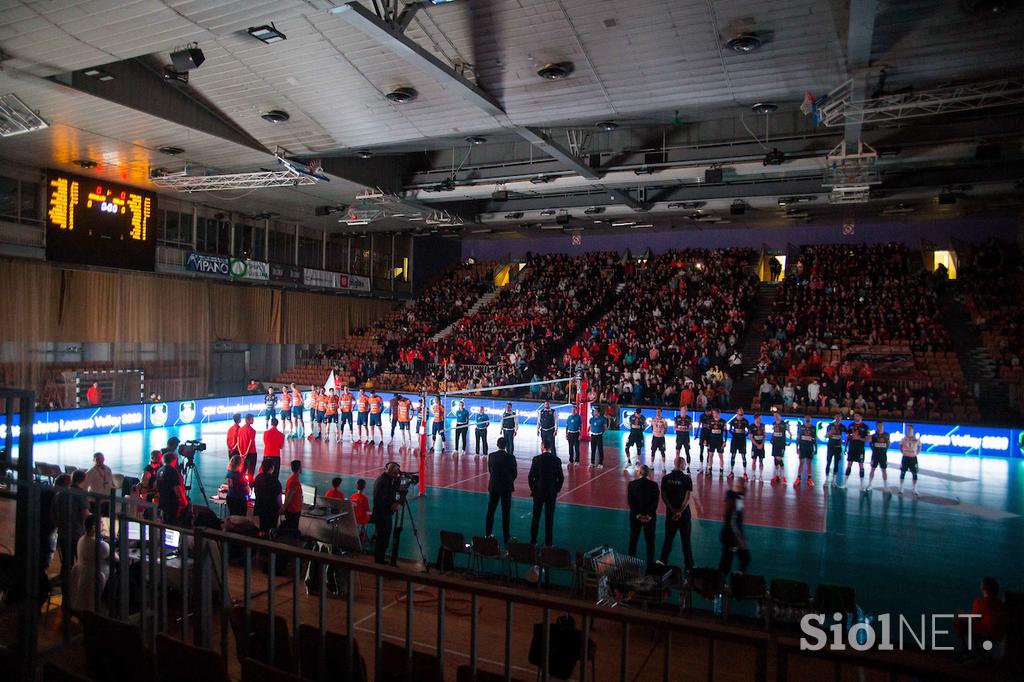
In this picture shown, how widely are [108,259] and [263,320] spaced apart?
1313 centimetres

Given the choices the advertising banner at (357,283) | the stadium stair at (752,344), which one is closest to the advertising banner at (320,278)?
the advertising banner at (357,283)

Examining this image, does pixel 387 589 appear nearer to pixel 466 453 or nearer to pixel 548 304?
pixel 466 453

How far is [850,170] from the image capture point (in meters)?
16.5

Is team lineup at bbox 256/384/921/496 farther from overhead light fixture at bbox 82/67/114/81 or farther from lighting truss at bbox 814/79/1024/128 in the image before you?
overhead light fixture at bbox 82/67/114/81

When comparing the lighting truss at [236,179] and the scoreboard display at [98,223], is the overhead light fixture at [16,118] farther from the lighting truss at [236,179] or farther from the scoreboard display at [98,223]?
the lighting truss at [236,179]

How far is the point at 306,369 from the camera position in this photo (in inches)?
1325

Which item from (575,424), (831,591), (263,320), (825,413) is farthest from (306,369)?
(831,591)

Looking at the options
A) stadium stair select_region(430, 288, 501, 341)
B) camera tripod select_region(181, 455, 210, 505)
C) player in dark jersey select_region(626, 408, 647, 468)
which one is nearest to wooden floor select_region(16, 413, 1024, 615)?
player in dark jersey select_region(626, 408, 647, 468)

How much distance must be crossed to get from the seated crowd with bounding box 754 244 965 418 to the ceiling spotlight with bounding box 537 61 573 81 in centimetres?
1429

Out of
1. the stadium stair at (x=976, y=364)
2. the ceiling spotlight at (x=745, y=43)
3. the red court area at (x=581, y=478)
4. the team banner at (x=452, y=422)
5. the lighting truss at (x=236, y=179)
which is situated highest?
the ceiling spotlight at (x=745, y=43)

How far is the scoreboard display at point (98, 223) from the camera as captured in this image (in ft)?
61.8

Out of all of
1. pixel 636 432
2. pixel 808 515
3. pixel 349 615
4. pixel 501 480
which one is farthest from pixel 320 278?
pixel 349 615

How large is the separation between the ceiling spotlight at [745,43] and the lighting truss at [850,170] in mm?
4658

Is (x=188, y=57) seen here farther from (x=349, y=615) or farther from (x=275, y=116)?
(x=349, y=615)
